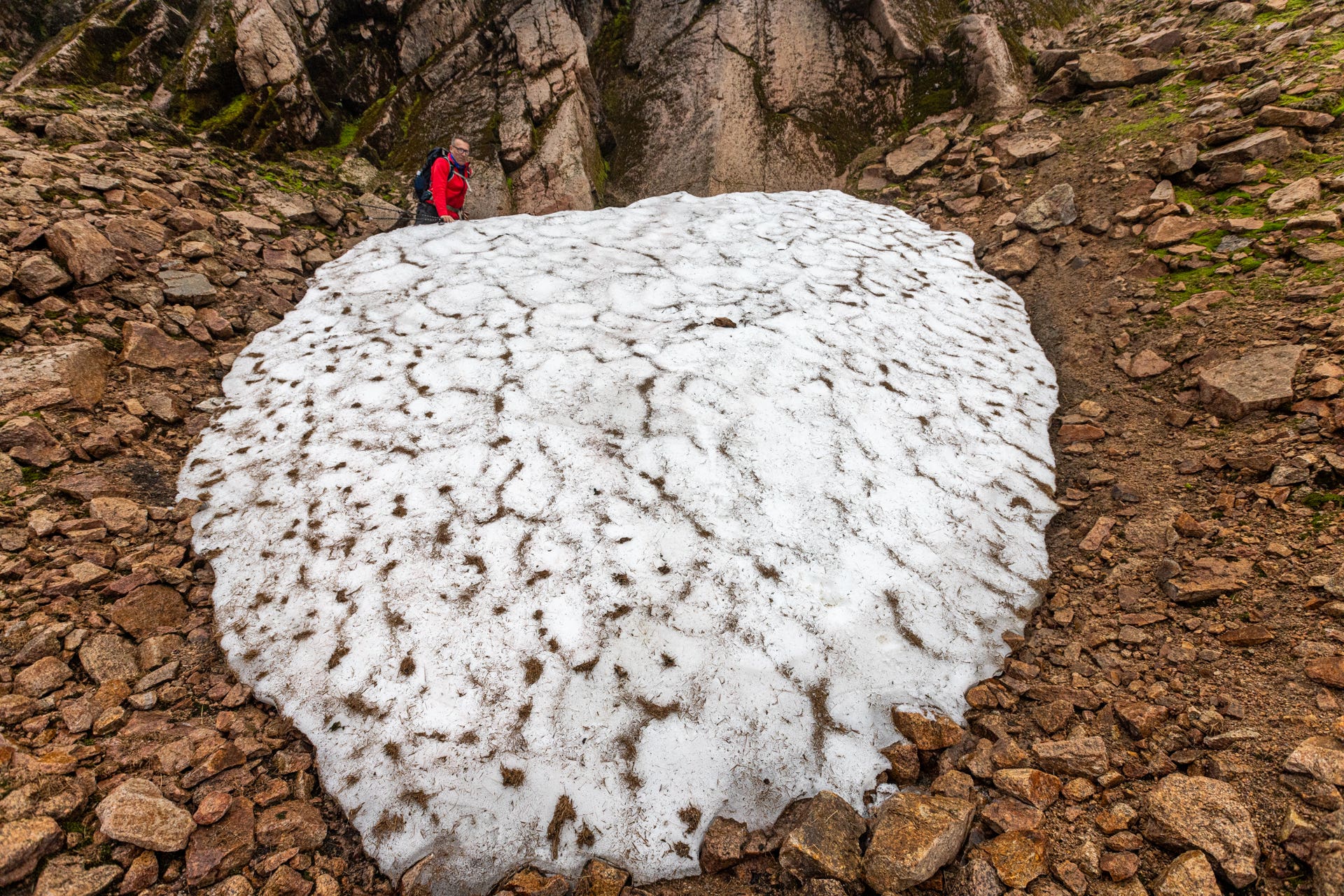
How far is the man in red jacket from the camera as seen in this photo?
7.00 metres

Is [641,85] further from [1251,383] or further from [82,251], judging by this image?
[1251,383]

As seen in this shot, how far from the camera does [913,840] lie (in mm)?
2080

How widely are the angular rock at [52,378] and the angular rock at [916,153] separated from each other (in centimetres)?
866

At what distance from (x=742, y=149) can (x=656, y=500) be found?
22.8 ft

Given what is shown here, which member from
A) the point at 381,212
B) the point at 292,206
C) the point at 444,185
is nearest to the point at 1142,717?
the point at 444,185

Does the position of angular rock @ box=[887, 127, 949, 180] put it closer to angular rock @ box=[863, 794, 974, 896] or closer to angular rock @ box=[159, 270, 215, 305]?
angular rock @ box=[863, 794, 974, 896]

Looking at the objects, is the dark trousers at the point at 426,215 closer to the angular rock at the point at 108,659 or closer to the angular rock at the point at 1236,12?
the angular rock at the point at 108,659

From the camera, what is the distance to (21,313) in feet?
12.3

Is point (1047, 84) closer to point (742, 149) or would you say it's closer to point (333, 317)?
point (742, 149)

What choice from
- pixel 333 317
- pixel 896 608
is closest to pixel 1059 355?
pixel 896 608

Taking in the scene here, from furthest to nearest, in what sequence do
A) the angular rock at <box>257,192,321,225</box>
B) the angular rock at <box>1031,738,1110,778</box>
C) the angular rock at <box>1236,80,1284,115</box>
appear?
the angular rock at <box>257,192,321,225</box> → the angular rock at <box>1236,80,1284,115</box> → the angular rock at <box>1031,738,1110,778</box>

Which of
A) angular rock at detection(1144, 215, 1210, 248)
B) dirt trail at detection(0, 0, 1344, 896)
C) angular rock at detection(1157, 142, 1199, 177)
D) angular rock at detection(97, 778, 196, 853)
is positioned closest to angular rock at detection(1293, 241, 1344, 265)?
dirt trail at detection(0, 0, 1344, 896)

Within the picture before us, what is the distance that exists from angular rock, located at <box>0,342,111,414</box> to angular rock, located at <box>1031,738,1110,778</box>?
18.9 feet

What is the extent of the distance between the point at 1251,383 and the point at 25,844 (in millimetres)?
6106
